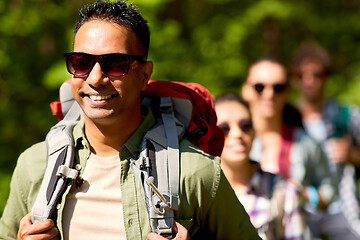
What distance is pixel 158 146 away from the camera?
7.99ft

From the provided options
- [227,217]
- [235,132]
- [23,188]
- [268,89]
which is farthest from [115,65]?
[268,89]

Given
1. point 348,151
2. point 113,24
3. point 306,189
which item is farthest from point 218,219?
point 348,151

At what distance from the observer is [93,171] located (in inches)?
98.3

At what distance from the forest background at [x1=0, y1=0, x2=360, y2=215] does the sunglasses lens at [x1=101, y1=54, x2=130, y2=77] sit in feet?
11.8

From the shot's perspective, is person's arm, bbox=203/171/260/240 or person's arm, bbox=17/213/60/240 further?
person's arm, bbox=203/171/260/240

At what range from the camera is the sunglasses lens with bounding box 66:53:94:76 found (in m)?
2.37

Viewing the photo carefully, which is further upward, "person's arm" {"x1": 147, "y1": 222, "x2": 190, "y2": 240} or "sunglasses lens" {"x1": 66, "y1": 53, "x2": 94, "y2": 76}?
"sunglasses lens" {"x1": 66, "y1": 53, "x2": 94, "y2": 76}

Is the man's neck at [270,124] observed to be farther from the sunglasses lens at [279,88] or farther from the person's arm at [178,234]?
the person's arm at [178,234]

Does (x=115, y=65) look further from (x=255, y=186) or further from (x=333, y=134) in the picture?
(x=333, y=134)

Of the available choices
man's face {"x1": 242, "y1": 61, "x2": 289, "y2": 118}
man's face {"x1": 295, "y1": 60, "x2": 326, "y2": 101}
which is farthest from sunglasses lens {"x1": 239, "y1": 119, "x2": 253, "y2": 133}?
man's face {"x1": 295, "y1": 60, "x2": 326, "y2": 101}

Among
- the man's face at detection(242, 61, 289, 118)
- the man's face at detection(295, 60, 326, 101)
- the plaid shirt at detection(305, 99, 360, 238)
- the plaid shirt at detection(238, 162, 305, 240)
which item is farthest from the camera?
the man's face at detection(295, 60, 326, 101)

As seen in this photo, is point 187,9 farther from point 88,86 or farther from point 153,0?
point 88,86

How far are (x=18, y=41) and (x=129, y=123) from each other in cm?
466

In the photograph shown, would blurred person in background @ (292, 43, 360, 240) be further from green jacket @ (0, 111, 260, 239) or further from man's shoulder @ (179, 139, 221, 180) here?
man's shoulder @ (179, 139, 221, 180)
